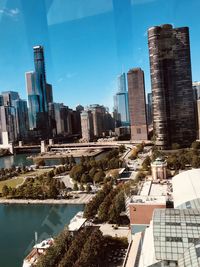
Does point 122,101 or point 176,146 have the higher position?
point 122,101

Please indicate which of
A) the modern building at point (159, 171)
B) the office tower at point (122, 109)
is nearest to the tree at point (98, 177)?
the modern building at point (159, 171)

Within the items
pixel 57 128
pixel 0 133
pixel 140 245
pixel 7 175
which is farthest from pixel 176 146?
→ pixel 0 133

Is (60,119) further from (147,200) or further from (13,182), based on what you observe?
(147,200)

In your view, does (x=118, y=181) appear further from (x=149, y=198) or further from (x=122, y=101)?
(x=122, y=101)

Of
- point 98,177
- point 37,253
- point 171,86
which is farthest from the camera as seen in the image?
point 171,86

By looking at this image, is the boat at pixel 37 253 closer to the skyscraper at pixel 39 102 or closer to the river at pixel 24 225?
the river at pixel 24 225

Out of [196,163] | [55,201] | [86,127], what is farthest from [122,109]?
[55,201]

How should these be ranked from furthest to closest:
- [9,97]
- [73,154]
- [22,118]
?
[9,97]
[22,118]
[73,154]
